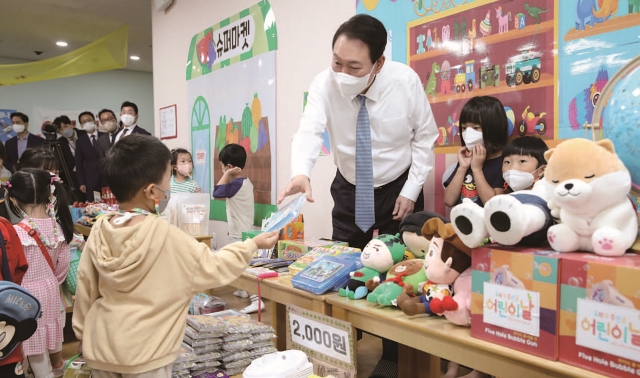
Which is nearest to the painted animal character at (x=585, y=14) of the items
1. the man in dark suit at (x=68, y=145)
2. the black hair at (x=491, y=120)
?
the black hair at (x=491, y=120)

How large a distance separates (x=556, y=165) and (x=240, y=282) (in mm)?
1234

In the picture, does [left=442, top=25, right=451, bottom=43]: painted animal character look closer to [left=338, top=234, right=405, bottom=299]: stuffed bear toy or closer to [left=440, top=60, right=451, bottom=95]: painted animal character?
[left=440, top=60, right=451, bottom=95]: painted animal character

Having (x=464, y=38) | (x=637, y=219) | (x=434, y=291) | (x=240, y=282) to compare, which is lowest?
(x=240, y=282)

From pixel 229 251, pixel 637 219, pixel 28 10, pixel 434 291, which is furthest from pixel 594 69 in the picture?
pixel 28 10

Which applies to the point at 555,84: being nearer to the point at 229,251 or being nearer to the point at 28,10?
the point at 229,251

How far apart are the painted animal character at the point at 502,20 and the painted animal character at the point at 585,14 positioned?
294mm

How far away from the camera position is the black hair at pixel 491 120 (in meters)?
1.97

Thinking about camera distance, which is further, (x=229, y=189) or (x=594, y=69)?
(x=229, y=189)

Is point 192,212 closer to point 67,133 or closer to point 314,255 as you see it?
point 314,255

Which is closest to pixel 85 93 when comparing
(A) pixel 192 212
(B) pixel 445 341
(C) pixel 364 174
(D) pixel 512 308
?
(A) pixel 192 212

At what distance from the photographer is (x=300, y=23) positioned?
340 centimetres

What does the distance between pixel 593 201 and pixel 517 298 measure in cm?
26

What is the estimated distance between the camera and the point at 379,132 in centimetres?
196

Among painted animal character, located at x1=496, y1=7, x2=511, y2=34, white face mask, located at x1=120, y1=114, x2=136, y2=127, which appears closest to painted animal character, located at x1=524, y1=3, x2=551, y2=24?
painted animal character, located at x1=496, y1=7, x2=511, y2=34
